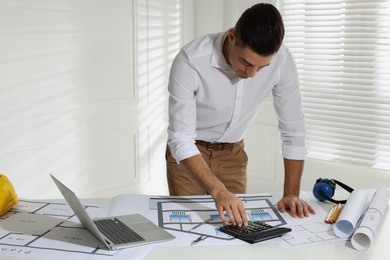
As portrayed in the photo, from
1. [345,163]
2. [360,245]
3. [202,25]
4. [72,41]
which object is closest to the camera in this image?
[360,245]

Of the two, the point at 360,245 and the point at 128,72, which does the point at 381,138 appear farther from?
the point at 360,245

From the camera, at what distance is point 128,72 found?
4281 mm

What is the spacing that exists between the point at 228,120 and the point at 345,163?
2014mm

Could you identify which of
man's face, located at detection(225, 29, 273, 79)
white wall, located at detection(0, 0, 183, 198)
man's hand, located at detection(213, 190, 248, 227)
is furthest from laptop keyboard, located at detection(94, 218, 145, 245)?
white wall, located at detection(0, 0, 183, 198)

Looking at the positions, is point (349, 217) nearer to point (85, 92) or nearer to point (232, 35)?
point (232, 35)

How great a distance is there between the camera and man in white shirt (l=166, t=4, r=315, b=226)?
1.89 metres

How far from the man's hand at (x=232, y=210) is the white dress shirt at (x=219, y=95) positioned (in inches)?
10.9

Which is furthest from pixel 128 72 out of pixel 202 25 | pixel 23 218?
pixel 23 218

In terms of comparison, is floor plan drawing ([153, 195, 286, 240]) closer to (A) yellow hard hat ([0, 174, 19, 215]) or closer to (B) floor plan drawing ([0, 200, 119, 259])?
(B) floor plan drawing ([0, 200, 119, 259])

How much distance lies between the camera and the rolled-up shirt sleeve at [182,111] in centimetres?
212

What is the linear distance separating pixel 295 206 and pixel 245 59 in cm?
55

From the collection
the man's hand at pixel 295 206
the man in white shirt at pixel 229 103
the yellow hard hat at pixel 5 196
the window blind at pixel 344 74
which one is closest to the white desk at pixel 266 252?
the man in white shirt at pixel 229 103

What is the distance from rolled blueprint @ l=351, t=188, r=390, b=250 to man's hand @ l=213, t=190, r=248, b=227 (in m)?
0.35

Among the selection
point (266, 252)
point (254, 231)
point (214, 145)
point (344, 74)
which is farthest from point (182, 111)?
point (344, 74)
